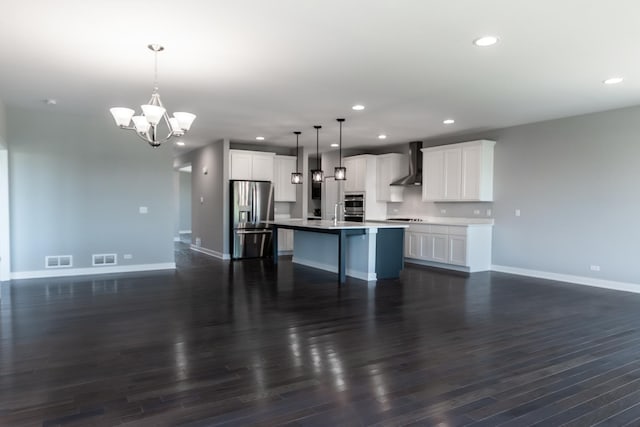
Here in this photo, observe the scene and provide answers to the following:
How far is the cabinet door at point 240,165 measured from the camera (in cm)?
881

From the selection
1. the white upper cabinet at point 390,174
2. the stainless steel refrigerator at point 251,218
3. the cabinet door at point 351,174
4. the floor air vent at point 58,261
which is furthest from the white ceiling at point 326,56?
the cabinet door at point 351,174

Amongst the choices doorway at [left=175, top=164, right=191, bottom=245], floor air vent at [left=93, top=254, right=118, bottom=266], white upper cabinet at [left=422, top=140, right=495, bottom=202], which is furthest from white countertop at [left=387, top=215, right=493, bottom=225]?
doorway at [left=175, top=164, right=191, bottom=245]

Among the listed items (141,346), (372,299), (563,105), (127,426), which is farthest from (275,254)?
(127,426)

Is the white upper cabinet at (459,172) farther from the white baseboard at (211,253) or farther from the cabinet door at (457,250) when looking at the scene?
the white baseboard at (211,253)

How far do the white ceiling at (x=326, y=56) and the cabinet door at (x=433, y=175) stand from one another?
1.76m

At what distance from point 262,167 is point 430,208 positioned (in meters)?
3.79

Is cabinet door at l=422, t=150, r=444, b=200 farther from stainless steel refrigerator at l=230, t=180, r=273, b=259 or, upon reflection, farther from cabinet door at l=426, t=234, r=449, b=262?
stainless steel refrigerator at l=230, t=180, r=273, b=259

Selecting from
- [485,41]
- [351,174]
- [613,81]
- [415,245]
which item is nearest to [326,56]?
[485,41]

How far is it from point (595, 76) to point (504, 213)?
3.29 m

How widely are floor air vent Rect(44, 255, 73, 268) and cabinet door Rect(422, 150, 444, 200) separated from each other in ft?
21.2

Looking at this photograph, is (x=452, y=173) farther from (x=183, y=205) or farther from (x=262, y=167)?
(x=183, y=205)

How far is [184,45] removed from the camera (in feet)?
11.6

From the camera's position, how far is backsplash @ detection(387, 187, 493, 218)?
25.3 feet

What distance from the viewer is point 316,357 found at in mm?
3141
